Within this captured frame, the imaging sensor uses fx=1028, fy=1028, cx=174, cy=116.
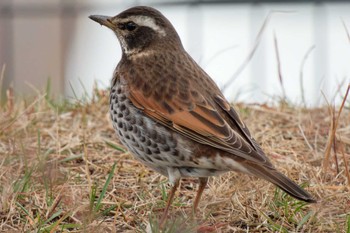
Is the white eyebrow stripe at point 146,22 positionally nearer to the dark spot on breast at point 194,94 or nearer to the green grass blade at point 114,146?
the dark spot on breast at point 194,94

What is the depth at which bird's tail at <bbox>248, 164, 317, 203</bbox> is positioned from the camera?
20.8 ft

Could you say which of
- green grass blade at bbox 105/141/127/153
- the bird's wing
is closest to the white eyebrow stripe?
the bird's wing

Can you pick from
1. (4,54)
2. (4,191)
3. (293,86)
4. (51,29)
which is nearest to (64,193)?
(4,191)

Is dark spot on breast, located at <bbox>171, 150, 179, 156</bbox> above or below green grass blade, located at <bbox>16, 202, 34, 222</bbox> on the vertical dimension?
above

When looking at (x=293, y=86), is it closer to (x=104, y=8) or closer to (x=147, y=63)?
(x=104, y=8)

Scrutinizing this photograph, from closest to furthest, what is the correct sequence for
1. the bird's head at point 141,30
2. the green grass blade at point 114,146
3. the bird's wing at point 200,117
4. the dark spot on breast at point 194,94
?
1. the bird's wing at point 200,117
2. the dark spot on breast at point 194,94
3. the bird's head at point 141,30
4. the green grass blade at point 114,146

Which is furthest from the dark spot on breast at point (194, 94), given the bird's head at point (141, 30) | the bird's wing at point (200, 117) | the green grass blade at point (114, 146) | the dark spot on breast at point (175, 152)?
the green grass blade at point (114, 146)

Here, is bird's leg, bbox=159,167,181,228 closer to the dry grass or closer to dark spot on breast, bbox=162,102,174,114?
the dry grass

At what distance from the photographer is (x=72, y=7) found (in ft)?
43.6

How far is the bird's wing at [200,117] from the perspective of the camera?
262 inches

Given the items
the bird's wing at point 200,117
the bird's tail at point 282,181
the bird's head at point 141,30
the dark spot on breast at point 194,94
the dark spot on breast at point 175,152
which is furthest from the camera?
the bird's head at point 141,30

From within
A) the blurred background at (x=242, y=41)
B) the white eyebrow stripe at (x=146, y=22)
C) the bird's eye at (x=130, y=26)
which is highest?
the white eyebrow stripe at (x=146, y=22)

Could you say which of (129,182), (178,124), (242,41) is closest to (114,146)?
(129,182)

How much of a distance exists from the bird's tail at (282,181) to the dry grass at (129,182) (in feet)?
1.01
